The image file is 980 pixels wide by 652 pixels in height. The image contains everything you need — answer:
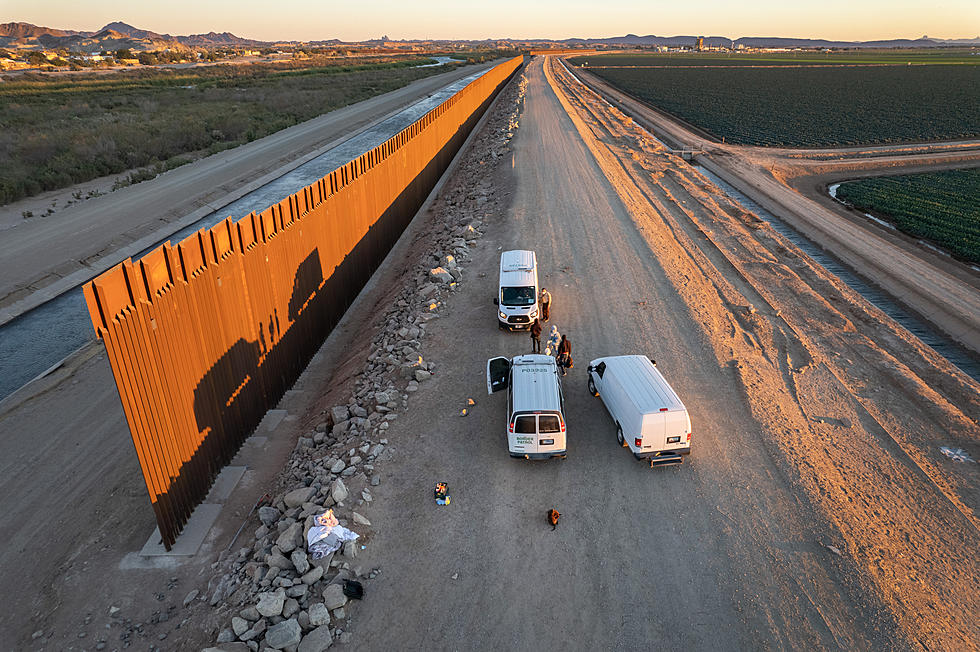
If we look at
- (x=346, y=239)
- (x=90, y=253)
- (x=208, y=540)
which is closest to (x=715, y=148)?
(x=346, y=239)

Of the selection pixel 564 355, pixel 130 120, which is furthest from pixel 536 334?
pixel 130 120

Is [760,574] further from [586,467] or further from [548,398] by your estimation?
[548,398]

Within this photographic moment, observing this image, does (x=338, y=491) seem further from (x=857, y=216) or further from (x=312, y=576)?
(x=857, y=216)

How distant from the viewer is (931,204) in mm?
32969

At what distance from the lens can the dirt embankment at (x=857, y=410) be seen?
30.4ft

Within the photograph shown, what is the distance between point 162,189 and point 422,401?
30544mm

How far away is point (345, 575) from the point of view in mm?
9070

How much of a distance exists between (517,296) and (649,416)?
6.76m

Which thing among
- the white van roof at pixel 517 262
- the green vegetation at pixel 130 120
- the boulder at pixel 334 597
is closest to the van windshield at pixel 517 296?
the white van roof at pixel 517 262

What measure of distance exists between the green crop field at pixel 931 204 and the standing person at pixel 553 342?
71.4ft

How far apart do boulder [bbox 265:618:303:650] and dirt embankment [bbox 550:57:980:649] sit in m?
9.22

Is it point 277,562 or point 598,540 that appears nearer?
point 277,562

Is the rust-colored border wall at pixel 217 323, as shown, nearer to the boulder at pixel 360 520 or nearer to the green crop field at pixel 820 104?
the boulder at pixel 360 520

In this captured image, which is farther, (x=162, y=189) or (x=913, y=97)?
(x=913, y=97)
